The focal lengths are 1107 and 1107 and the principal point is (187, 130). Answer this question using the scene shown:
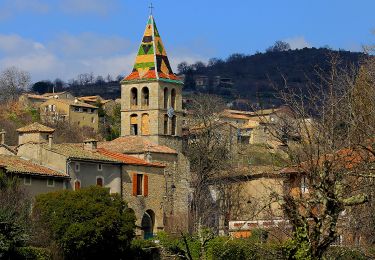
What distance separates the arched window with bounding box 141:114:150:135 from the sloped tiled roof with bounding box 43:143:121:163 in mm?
12394

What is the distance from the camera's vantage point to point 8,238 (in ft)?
146

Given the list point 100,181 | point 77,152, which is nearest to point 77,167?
point 77,152

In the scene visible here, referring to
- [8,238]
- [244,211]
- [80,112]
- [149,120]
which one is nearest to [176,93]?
[149,120]

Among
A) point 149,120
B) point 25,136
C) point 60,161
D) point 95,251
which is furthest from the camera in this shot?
point 149,120

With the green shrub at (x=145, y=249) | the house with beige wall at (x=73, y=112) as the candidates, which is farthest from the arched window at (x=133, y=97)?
the house with beige wall at (x=73, y=112)

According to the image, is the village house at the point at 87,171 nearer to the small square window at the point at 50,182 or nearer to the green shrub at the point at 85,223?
the small square window at the point at 50,182

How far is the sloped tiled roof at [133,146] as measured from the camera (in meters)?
70.0

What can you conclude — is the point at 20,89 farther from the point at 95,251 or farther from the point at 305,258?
the point at 305,258

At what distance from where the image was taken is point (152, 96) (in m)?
77.2

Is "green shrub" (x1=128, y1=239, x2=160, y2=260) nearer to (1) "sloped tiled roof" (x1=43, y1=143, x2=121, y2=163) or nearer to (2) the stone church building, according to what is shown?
(1) "sloped tiled roof" (x1=43, y1=143, x2=121, y2=163)

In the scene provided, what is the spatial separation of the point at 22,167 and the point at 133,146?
16530mm

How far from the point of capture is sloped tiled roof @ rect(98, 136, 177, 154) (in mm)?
70000

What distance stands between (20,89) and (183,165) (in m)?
84.4

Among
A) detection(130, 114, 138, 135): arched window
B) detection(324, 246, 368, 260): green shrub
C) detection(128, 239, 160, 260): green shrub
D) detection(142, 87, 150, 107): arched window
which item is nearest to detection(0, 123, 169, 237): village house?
detection(128, 239, 160, 260): green shrub
